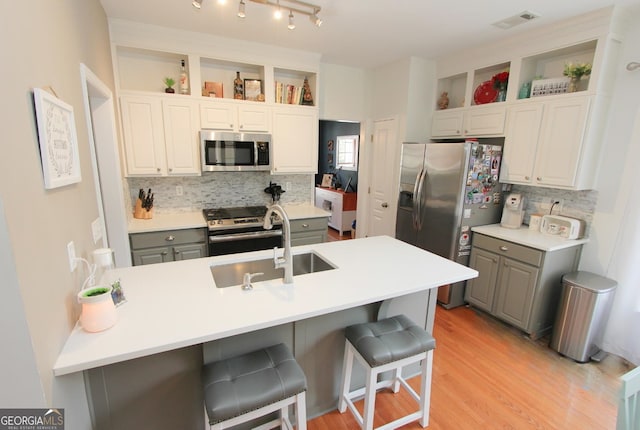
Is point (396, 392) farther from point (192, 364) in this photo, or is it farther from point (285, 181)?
point (285, 181)

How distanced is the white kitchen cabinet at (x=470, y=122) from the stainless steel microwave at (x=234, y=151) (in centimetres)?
210

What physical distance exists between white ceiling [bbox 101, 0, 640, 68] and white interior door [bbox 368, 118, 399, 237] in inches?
38.5

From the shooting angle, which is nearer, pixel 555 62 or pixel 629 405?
pixel 629 405

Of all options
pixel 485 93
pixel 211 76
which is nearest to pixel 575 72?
pixel 485 93

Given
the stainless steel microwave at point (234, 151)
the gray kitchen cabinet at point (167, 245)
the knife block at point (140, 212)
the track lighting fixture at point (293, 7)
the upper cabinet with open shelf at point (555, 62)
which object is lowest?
the gray kitchen cabinet at point (167, 245)

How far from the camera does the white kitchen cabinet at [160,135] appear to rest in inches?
112

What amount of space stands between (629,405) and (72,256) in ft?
7.11

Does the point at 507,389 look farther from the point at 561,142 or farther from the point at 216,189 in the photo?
the point at 216,189

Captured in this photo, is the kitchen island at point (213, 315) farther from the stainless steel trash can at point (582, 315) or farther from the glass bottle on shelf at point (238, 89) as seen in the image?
the glass bottle on shelf at point (238, 89)

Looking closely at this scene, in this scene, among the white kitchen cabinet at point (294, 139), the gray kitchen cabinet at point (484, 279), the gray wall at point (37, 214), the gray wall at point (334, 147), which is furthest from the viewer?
the gray wall at point (334, 147)

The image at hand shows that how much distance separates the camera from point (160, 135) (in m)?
2.96

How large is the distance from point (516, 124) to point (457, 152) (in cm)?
63

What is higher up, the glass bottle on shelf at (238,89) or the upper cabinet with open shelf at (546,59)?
the upper cabinet with open shelf at (546,59)

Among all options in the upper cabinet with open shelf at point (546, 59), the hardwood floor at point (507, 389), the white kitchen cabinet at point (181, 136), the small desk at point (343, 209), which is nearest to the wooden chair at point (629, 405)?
the hardwood floor at point (507, 389)
